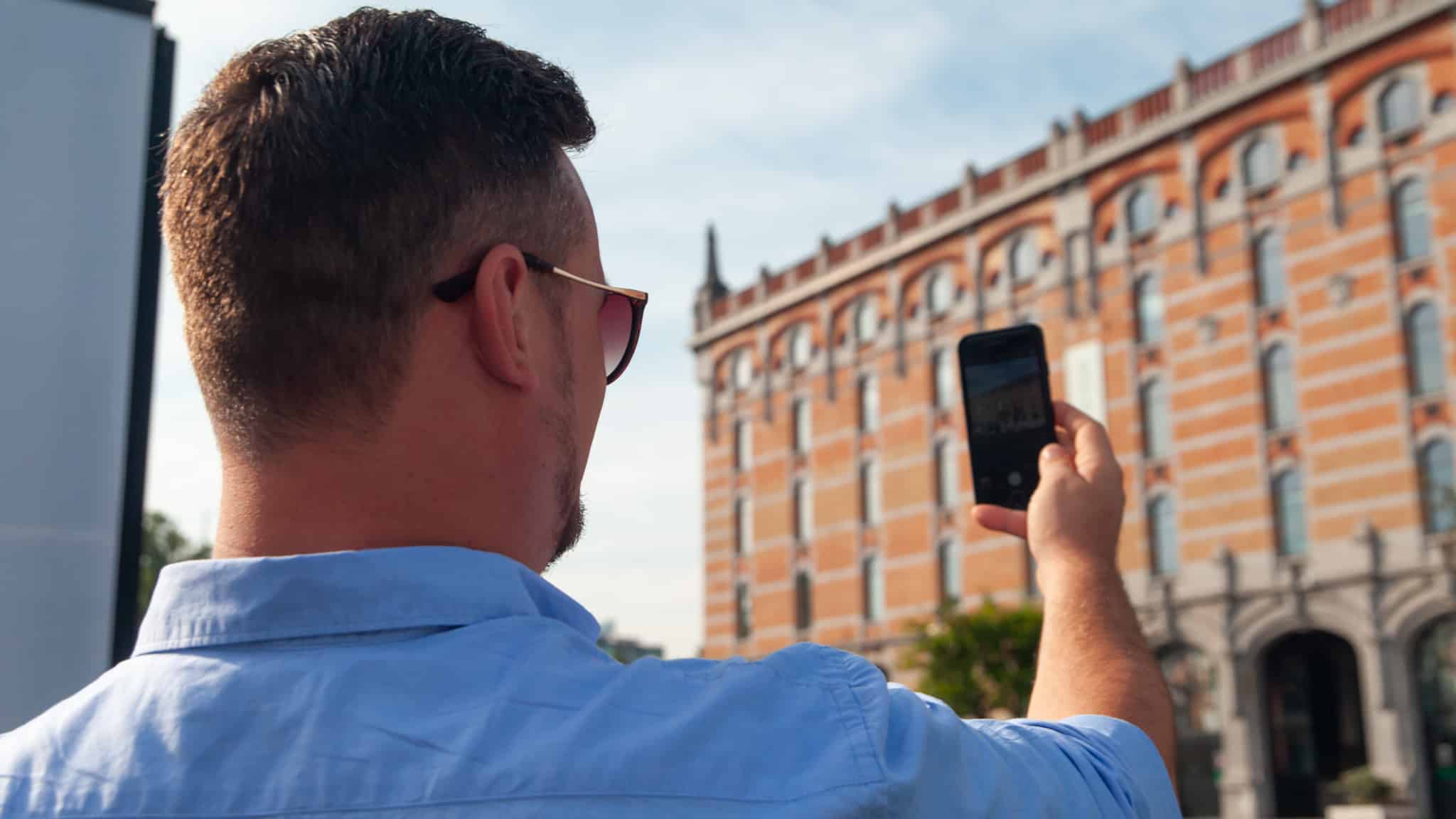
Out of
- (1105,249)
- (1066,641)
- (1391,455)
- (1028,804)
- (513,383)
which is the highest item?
(1105,249)

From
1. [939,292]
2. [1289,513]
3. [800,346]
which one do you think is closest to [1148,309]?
[1289,513]

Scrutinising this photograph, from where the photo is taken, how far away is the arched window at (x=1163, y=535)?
2723cm

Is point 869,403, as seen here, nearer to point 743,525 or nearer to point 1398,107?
point 743,525

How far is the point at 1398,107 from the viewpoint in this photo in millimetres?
24328

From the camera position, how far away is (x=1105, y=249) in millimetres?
28906

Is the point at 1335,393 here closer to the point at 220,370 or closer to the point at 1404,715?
the point at 1404,715

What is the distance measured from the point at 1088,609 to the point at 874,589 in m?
33.5

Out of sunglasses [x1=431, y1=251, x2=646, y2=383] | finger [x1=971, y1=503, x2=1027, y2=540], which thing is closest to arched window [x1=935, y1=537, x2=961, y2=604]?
finger [x1=971, y1=503, x2=1027, y2=540]

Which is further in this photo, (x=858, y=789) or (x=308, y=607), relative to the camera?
(x=308, y=607)

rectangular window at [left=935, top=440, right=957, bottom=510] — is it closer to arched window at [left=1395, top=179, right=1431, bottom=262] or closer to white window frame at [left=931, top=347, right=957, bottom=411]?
white window frame at [left=931, top=347, right=957, bottom=411]

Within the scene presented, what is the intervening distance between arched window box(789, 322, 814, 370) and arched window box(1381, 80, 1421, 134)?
1624 centimetres

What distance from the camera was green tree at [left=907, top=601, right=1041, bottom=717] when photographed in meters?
25.7

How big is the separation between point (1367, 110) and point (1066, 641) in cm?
2653

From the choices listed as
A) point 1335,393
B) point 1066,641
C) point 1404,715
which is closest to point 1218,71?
point 1335,393
